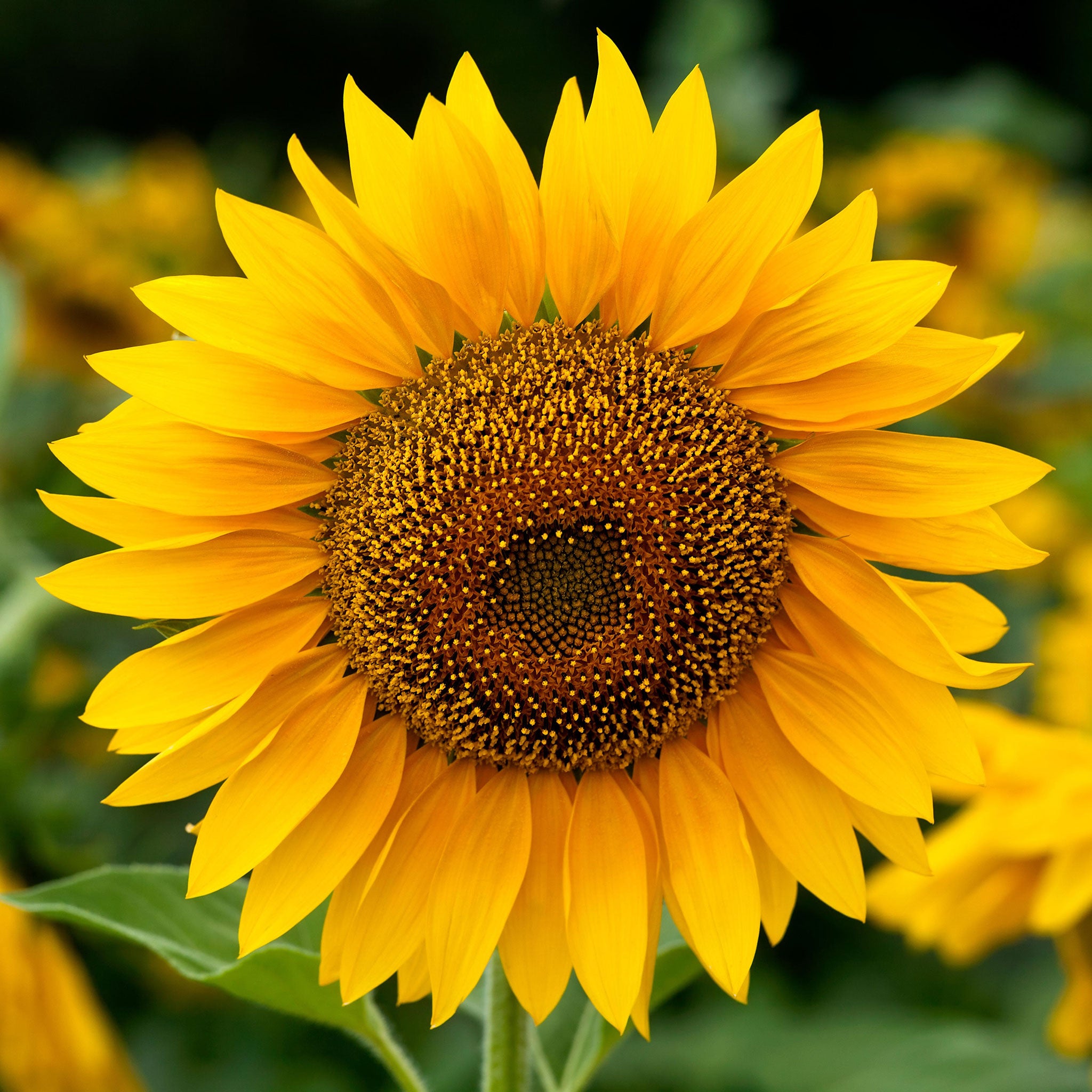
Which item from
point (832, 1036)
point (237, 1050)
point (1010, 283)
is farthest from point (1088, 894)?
point (1010, 283)

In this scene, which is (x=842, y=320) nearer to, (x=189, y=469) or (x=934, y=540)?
(x=934, y=540)

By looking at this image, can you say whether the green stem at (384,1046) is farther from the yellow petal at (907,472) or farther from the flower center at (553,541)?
the yellow petal at (907,472)

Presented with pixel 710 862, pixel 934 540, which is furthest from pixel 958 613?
pixel 710 862

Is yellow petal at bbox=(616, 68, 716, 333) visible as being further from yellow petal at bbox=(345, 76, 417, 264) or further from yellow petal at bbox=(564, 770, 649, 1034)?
yellow petal at bbox=(564, 770, 649, 1034)

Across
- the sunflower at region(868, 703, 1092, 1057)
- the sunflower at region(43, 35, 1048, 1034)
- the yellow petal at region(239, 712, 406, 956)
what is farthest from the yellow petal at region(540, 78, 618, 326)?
the sunflower at region(868, 703, 1092, 1057)

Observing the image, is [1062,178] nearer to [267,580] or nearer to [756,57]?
[756,57]

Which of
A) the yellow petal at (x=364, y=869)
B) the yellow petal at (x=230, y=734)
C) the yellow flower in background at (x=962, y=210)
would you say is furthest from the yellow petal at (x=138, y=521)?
the yellow flower in background at (x=962, y=210)
